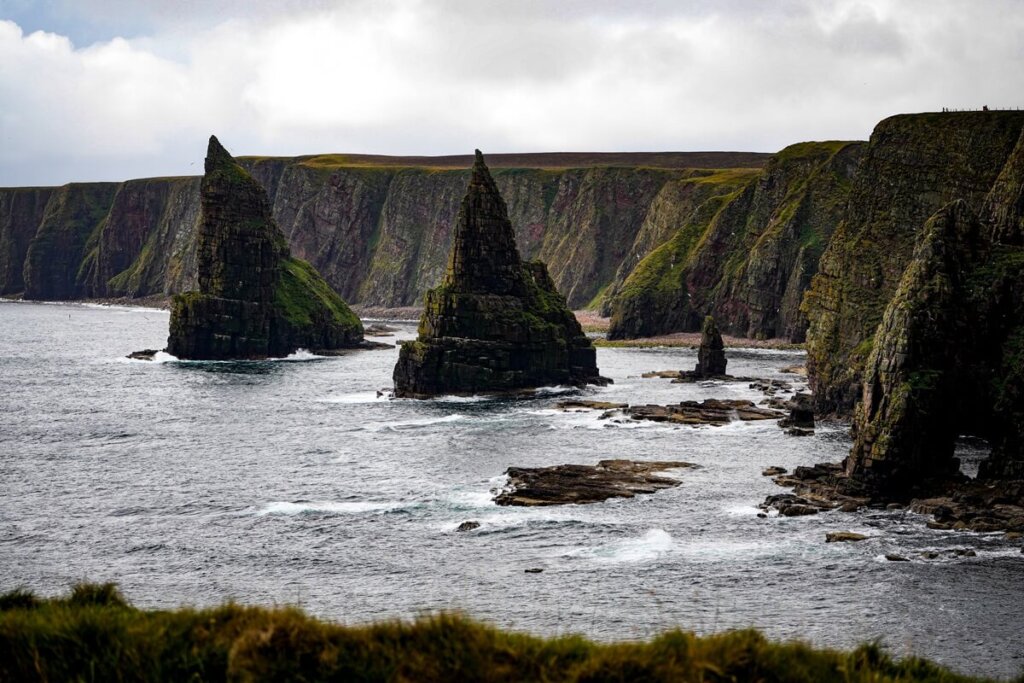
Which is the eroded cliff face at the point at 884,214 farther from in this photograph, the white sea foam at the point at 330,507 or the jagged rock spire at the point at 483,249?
the white sea foam at the point at 330,507

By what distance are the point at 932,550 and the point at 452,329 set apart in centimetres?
9279

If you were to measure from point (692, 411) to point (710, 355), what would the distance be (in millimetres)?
44366

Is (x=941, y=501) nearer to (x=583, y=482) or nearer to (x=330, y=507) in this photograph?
(x=583, y=482)

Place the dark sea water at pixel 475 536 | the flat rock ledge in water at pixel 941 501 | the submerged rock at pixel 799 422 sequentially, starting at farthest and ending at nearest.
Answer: the submerged rock at pixel 799 422
the flat rock ledge in water at pixel 941 501
the dark sea water at pixel 475 536

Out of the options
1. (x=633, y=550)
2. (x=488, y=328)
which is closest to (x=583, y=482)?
(x=633, y=550)

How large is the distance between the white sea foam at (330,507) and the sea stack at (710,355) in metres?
95.2

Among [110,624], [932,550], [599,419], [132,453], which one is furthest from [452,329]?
[110,624]

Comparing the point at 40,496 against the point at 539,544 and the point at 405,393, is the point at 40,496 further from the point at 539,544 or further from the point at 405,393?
the point at 405,393

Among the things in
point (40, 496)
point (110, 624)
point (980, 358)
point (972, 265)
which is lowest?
point (40, 496)

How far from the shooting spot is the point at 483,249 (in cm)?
15700

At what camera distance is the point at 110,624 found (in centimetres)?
2694

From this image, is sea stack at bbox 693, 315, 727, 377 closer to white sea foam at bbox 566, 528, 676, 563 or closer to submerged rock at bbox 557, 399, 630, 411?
submerged rock at bbox 557, 399, 630, 411

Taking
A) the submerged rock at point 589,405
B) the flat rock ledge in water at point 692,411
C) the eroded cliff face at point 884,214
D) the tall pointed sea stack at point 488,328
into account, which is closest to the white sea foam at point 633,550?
the flat rock ledge in water at point 692,411

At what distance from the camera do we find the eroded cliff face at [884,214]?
125 metres
